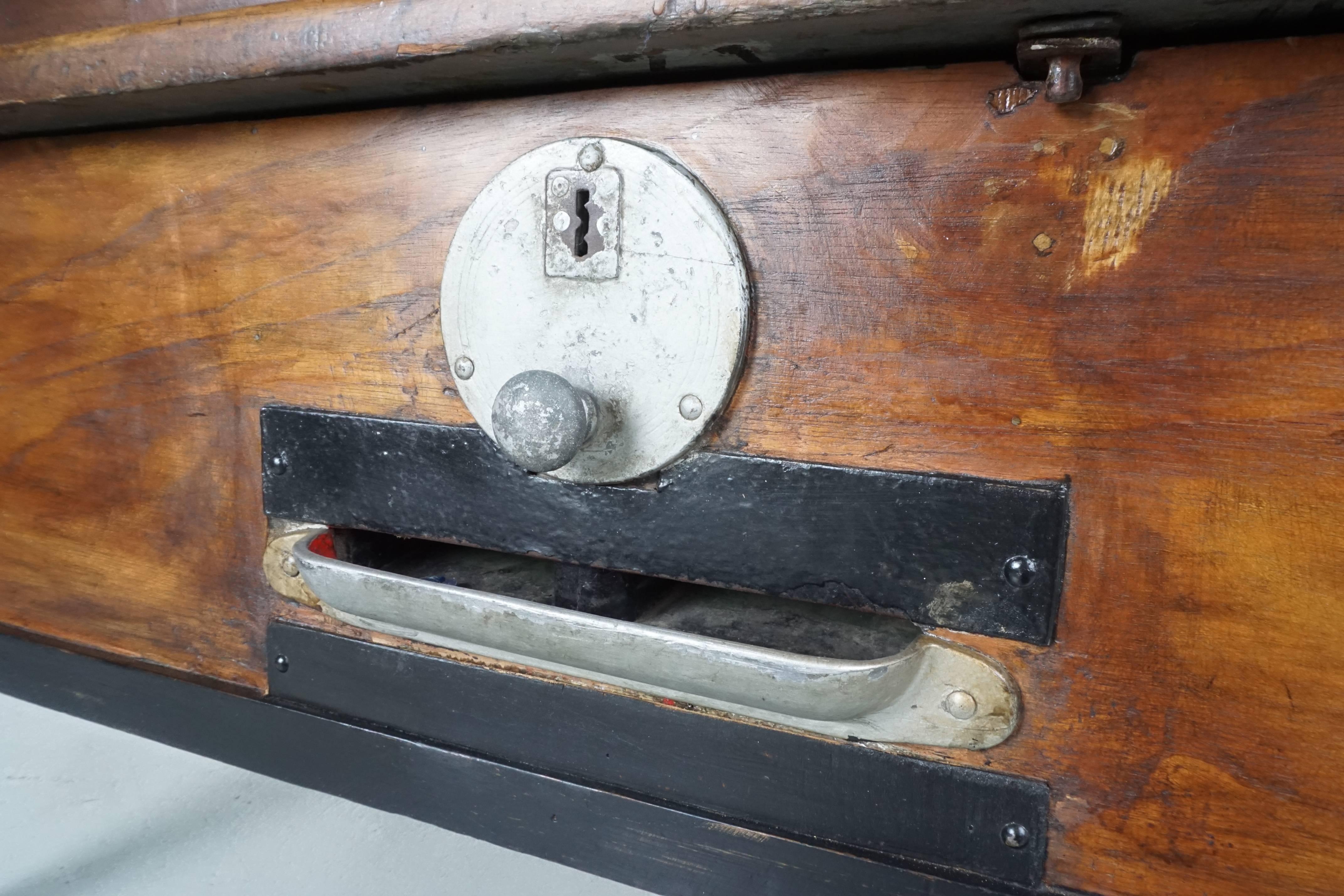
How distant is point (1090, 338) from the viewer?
468mm

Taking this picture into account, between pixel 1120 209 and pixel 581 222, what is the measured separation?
296mm

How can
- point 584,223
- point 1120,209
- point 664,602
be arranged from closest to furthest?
point 1120,209
point 584,223
point 664,602

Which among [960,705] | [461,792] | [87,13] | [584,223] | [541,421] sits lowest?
[461,792]

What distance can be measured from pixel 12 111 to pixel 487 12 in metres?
0.43

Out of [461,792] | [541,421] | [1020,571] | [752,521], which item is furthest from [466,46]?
[461,792]

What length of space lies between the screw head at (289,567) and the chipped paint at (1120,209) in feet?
2.01

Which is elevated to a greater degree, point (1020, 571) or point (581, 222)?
point (581, 222)

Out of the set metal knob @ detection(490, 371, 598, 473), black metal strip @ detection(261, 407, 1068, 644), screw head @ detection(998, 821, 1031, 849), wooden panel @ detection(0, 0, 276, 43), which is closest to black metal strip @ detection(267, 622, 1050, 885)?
screw head @ detection(998, 821, 1031, 849)

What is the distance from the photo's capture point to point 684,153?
534 millimetres

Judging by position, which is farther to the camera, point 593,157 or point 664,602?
point 664,602

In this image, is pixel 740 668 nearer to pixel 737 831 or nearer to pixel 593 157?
pixel 737 831

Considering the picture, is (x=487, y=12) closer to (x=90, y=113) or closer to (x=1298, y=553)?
(x=90, y=113)

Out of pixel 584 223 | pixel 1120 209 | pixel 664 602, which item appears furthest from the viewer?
pixel 664 602

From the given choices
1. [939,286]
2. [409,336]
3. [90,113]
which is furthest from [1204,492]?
[90,113]
